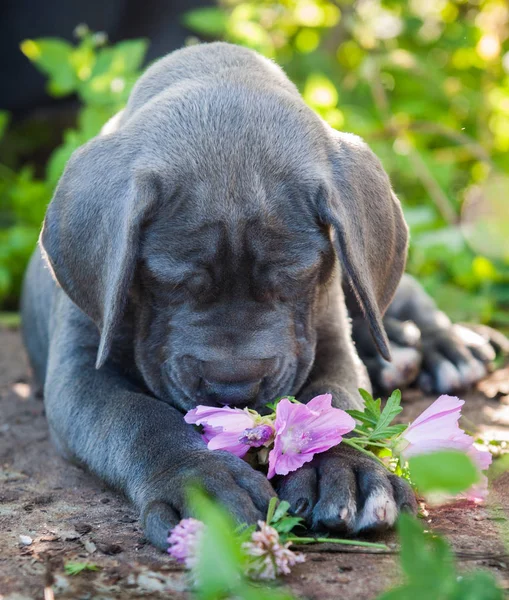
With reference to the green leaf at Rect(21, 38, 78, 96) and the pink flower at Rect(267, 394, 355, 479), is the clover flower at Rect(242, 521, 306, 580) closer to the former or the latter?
the pink flower at Rect(267, 394, 355, 479)

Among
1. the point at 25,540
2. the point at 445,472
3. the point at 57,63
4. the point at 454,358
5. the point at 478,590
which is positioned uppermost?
the point at 57,63

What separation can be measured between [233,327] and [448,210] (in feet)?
14.5

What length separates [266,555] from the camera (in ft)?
8.54

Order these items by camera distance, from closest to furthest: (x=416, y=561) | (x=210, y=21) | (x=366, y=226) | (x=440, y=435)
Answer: (x=416, y=561)
(x=440, y=435)
(x=366, y=226)
(x=210, y=21)

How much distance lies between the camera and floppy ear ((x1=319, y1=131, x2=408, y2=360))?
3.42 metres

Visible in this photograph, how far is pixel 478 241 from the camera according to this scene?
691 centimetres

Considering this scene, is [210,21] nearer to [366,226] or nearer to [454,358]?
[454,358]

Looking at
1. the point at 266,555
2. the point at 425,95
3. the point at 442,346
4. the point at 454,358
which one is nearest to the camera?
the point at 266,555

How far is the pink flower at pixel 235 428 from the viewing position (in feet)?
10.3

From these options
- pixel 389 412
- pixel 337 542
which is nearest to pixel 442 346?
pixel 389 412

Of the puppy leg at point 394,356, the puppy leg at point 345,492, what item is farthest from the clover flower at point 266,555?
the puppy leg at point 394,356

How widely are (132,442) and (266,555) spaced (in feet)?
3.22

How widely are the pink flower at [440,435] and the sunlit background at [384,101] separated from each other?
326 centimetres

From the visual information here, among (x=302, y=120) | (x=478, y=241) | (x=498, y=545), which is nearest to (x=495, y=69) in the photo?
(x=478, y=241)
